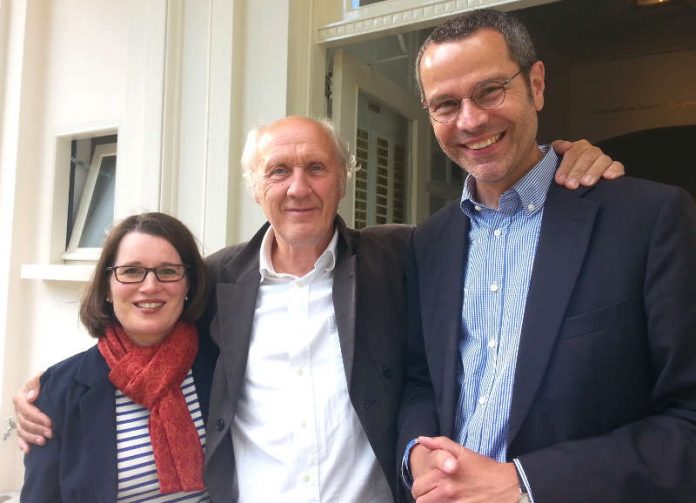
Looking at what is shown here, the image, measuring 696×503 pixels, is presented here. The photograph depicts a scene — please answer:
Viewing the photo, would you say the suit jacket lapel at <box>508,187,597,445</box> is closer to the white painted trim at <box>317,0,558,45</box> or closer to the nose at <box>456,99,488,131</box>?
the nose at <box>456,99,488,131</box>

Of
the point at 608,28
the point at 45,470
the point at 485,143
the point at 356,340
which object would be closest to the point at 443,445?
the point at 356,340

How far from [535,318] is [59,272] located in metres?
2.83

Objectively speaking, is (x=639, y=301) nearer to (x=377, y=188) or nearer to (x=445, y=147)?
(x=445, y=147)

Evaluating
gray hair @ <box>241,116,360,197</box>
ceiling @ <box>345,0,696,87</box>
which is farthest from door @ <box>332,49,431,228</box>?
gray hair @ <box>241,116,360,197</box>

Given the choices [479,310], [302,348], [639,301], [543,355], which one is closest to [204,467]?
[302,348]

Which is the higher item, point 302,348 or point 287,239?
point 287,239

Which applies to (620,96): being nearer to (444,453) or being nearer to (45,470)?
(444,453)

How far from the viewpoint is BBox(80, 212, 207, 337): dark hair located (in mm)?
1757

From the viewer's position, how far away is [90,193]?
343 cm

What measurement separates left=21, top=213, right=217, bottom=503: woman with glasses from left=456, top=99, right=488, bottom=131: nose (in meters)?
1.02

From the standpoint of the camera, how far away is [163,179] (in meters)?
2.84

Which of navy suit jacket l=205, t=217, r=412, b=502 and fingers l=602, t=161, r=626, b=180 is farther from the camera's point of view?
navy suit jacket l=205, t=217, r=412, b=502

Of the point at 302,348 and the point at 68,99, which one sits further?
the point at 68,99

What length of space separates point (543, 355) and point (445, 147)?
56 centimetres
